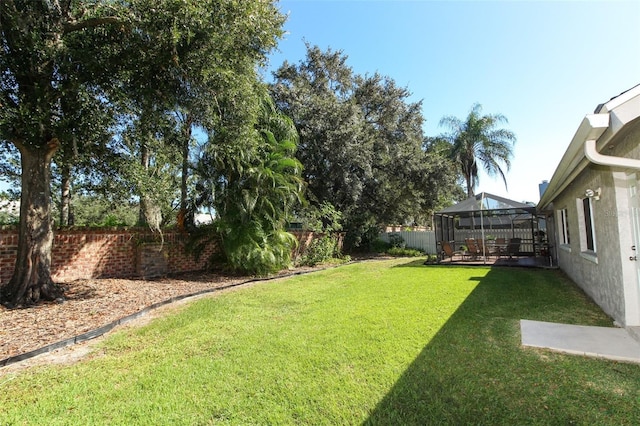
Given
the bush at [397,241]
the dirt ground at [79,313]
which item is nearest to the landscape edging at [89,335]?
the dirt ground at [79,313]

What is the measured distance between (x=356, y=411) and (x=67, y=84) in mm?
7160

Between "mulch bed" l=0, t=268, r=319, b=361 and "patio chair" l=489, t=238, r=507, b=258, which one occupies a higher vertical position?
"patio chair" l=489, t=238, r=507, b=258

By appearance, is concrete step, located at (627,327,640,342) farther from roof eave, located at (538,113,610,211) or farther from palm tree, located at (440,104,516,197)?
palm tree, located at (440,104,516,197)

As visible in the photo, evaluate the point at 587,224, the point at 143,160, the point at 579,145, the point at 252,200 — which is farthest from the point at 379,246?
the point at 579,145

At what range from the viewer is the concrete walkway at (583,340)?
3.68 meters

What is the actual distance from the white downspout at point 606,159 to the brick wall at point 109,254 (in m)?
9.56

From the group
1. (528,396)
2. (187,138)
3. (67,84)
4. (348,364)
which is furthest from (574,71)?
(67,84)

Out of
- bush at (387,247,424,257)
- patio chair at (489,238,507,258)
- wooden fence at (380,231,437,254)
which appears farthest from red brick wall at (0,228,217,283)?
wooden fence at (380,231,437,254)

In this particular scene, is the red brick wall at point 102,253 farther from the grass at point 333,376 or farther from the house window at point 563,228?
the house window at point 563,228

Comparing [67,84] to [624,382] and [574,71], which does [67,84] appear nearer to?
[624,382]

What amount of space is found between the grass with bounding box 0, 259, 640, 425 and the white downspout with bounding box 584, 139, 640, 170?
212 cm

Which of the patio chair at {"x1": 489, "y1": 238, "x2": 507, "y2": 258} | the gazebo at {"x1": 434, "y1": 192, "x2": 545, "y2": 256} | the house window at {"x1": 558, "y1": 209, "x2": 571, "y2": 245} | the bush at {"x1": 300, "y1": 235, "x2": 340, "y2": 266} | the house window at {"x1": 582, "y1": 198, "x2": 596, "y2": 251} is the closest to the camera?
the house window at {"x1": 582, "y1": 198, "x2": 596, "y2": 251}

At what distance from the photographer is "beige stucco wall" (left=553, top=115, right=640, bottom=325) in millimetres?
4270

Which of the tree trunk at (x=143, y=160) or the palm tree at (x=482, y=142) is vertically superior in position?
the palm tree at (x=482, y=142)
